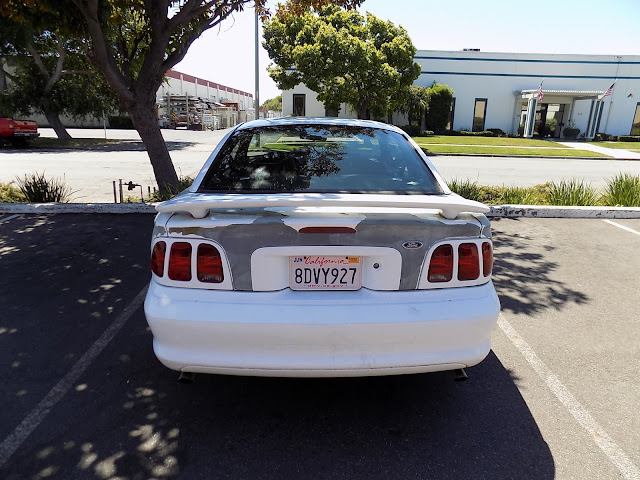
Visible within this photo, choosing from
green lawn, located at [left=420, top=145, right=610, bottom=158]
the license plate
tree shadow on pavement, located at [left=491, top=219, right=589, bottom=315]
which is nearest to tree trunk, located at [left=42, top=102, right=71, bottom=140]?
green lawn, located at [left=420, top=145, right=610, bottom=158]

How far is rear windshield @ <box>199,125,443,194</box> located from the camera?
3062 millimetres

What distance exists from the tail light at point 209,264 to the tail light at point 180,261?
0.06 meters

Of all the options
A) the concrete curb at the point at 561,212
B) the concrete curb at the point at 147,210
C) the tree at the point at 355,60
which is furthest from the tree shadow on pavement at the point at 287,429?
the tree at the point at 355,60

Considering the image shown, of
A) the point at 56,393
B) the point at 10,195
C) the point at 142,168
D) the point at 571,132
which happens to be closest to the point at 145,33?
the point at 10,195

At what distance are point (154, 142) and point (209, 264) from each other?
681 cm

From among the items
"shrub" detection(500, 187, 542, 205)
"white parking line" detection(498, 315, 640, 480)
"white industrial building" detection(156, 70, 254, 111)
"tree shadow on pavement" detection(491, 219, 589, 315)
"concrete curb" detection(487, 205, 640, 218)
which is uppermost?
"white industrial building" detection(156, 70, 254, 111)

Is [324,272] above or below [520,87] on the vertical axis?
below

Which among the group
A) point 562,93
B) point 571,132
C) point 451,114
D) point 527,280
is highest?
point 562,93

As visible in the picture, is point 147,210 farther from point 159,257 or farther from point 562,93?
point 562,93

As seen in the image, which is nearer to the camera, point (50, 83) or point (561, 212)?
point (561, 212)

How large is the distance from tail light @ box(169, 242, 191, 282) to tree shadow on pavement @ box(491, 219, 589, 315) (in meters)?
3.15

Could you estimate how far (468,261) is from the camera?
→ 254cm

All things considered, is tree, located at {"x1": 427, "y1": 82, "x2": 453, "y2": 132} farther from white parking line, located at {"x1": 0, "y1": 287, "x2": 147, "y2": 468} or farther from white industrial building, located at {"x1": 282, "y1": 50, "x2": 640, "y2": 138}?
white parking line, located at {"x1": 0, "y1": 287, "x2": 147, "y2": 468}

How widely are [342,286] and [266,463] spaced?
1021 mm
